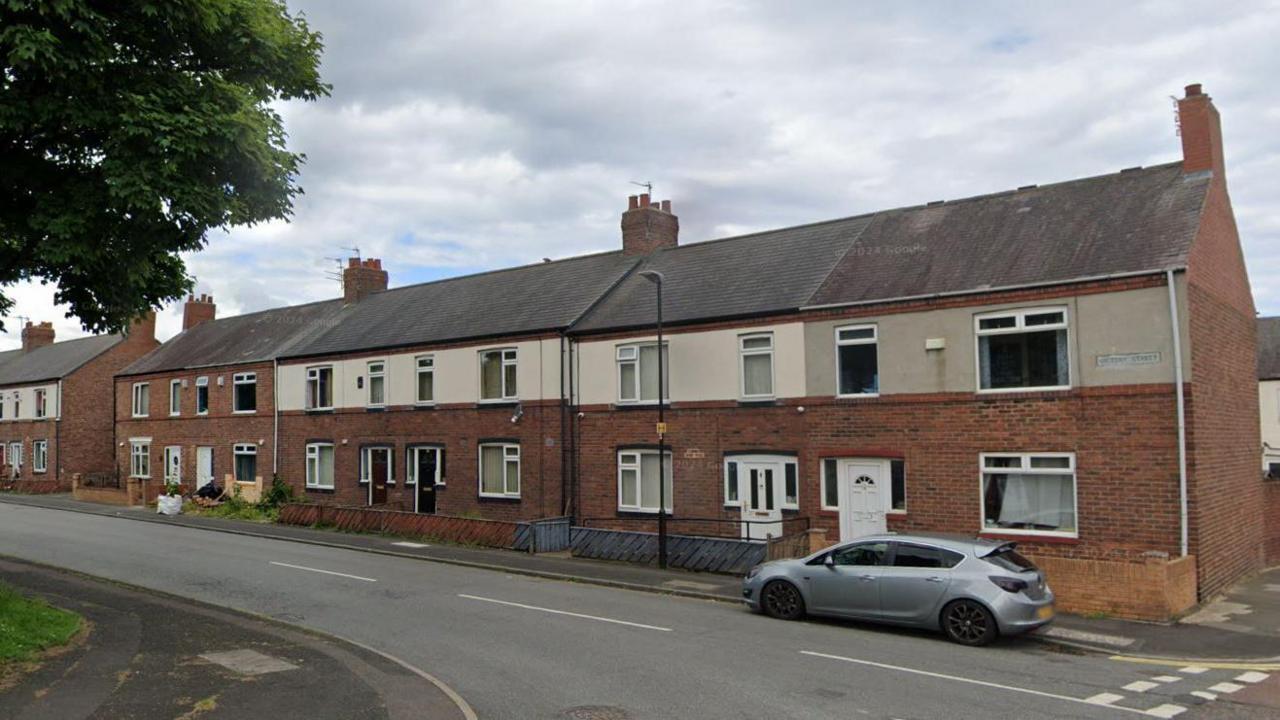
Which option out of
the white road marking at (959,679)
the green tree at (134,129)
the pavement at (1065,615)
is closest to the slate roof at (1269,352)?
the pavement at (1065,615)

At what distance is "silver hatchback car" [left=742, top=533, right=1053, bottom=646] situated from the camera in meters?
13.1

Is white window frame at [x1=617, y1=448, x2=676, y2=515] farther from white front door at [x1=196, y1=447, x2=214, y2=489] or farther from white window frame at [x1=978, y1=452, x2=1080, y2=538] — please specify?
white front door at [x1=196, y1=447, x2=214, y2=489]

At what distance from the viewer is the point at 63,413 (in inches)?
1779

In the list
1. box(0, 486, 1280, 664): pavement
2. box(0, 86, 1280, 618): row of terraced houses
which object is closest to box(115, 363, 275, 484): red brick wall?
box(0, 86, 1280, 618): row of terraced houses

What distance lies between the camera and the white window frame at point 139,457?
136 feet

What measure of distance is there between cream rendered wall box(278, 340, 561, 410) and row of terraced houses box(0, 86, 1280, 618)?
97 millimetres

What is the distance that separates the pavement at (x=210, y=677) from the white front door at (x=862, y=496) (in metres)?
11.3

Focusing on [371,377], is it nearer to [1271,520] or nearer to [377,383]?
[377,383]

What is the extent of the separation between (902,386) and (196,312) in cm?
3906

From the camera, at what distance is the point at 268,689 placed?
32.7ft

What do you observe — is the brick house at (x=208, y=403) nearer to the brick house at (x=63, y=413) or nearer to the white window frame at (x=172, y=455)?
the white window frame at (x=172, y=455)

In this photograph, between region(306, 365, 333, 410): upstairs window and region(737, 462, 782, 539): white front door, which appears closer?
region(737, 462, 782, 539): white front door

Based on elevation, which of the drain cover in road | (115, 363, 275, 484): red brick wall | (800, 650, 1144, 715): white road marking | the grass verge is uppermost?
(115, 363, 275, 484): red brick wall

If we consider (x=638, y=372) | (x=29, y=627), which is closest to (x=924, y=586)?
(x=29, y=627)
